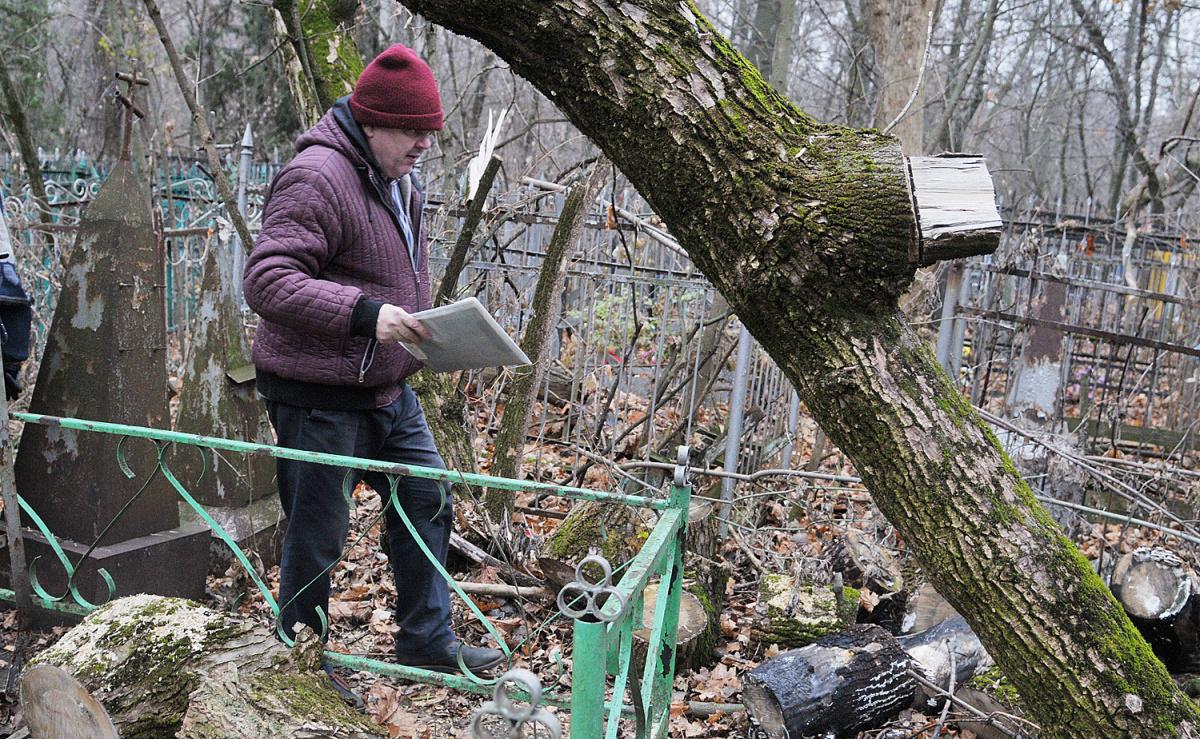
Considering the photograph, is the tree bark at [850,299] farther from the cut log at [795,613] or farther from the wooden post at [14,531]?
the wooden post at [14,531]

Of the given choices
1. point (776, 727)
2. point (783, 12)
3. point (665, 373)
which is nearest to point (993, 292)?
point (783, 12)

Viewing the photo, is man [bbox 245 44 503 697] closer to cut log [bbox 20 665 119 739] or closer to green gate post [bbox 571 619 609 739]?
cut log [bbox 20 665 119 739]

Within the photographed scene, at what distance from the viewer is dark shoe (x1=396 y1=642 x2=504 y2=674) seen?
299 centimetres

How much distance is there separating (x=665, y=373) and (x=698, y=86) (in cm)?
365

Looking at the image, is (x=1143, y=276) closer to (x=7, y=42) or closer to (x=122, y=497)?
(x=122, y=497)

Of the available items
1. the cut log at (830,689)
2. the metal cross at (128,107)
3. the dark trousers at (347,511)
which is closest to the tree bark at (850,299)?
the cut log at (830,689)

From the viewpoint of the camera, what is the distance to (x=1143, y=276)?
1091cm

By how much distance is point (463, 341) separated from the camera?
2520 mm

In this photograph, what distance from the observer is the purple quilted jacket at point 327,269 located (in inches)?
97.7

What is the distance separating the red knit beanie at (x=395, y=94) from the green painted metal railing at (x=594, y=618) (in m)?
0.96

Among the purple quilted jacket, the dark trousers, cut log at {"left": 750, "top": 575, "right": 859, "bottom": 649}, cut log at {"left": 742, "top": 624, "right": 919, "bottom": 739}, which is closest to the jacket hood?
the purple quilted jacket

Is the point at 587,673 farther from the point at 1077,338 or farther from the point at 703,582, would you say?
the point at 1077,338

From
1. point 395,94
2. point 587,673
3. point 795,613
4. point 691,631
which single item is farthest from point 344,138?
Result: point 795,613

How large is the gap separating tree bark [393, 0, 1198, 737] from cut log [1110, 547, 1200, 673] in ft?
5.66
